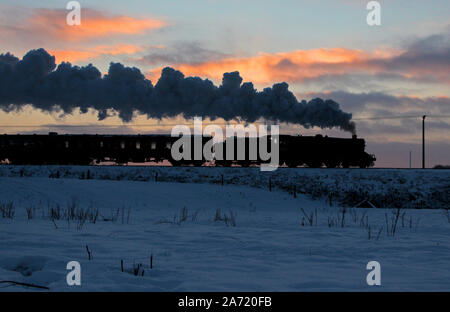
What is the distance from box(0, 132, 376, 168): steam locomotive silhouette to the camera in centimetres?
4150

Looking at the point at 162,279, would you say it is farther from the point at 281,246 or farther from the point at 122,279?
the point at 281,246

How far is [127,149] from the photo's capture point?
1640 inches

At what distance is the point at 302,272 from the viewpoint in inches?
217

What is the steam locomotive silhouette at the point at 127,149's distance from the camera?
41500mm

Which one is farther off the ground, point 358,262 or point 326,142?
point 326,142

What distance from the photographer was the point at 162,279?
16.6ft
